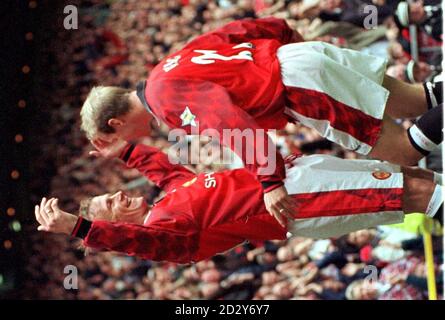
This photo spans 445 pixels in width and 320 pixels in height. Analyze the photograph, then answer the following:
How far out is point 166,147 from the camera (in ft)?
11.1

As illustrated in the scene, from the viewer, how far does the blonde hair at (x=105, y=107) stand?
201 cm

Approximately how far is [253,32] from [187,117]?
1.39 feet

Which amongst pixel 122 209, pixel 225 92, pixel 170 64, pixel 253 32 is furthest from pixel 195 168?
pixel 225 92

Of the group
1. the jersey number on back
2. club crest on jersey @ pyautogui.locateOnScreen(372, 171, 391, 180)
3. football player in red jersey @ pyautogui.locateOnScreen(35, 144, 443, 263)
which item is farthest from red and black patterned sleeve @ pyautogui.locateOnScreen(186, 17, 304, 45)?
club crest on jersey @ pyautogui.locateOnScreen(372, 171, 391, 180)

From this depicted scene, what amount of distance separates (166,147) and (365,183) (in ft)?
5.44

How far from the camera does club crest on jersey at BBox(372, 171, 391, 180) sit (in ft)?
6.16

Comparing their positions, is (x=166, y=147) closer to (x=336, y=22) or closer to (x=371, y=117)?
(x=336, y=22)

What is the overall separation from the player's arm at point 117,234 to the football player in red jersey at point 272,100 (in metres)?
0.29

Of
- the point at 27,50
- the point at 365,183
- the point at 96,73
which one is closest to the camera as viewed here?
the point at 365,183

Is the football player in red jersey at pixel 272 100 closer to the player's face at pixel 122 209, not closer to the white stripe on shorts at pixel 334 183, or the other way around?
the white stripe on shorts at pixel 334 183

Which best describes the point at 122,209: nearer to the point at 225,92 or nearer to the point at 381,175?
the point at 225,92

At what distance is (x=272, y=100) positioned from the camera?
6.11 feet

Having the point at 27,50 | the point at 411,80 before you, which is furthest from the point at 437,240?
A: the point at 27,50

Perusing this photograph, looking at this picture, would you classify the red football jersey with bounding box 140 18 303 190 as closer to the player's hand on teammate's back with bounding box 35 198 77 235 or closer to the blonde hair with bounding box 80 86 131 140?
the blonde hair with bounding box 80 86 131 140
